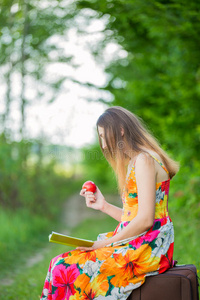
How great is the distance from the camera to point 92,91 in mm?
9297

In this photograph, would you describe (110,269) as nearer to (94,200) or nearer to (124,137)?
(94,200)

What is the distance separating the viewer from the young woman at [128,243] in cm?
230

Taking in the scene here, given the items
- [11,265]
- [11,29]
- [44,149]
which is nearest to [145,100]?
[44,149]

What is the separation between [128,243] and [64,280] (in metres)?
0.41

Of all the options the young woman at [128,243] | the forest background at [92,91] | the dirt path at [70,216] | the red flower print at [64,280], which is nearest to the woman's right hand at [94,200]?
the young woman at [128,243]

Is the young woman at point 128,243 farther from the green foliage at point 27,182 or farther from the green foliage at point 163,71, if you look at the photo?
the green foliage at point 27,182

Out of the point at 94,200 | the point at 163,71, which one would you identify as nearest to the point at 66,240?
the point at 94,200

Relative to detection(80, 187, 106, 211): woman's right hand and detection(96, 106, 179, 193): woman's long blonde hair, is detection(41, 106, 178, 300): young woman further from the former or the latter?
detection(80, 187, 106, 211): woman's right hand

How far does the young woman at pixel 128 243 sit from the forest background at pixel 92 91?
2495 mm

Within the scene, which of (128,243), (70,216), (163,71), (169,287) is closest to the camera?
(169,287)

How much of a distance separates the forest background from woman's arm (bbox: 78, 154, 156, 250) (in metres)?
2.60

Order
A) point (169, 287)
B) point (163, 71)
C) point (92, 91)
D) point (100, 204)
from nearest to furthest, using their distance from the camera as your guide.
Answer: point (169, 287) < point (100, 204) < point (163, 71) < point (92, 91)

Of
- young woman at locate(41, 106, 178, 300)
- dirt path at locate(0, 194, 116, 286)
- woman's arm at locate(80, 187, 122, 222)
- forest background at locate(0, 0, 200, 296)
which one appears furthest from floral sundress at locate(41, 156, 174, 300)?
dirt path at locate(0, 194, 116, 286)

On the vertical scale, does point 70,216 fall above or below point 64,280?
above
